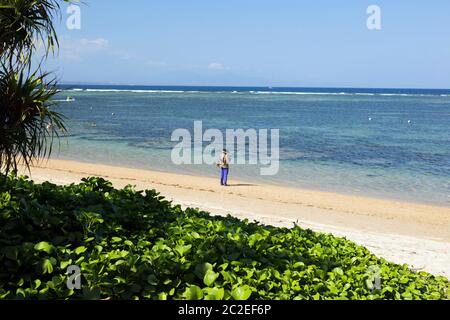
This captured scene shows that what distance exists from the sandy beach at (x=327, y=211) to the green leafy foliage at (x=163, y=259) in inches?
238

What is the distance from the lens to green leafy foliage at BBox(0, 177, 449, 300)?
385 cm

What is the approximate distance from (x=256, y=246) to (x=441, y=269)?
23.1ft

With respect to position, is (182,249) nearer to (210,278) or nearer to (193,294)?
(210,278)

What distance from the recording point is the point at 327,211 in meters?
17.6

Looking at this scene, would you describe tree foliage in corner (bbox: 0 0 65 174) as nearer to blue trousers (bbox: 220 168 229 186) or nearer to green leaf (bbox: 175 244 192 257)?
green leaf (bbox: 175 244 192 257)

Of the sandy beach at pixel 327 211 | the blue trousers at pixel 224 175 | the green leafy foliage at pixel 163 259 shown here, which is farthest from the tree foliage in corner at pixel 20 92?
the blue trousers at pixel 224 175

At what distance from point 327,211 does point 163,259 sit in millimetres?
14067

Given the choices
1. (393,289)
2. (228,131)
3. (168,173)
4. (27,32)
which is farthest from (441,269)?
(228,131)

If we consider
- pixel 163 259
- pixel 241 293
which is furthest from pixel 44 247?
pixel 241 293

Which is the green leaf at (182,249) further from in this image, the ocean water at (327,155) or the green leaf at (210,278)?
the ocean water at (327,155)

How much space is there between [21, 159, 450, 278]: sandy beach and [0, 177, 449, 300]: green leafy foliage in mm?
6048

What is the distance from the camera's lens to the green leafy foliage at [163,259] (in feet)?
12.6

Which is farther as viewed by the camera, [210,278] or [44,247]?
[44,247]

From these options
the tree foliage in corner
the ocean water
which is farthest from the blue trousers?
the tree foliage in corner
